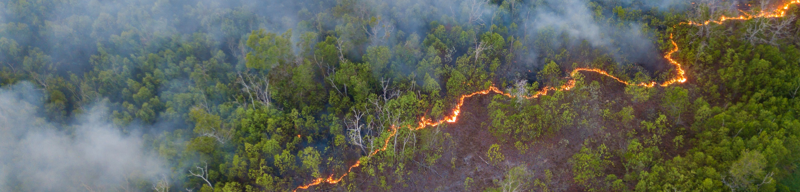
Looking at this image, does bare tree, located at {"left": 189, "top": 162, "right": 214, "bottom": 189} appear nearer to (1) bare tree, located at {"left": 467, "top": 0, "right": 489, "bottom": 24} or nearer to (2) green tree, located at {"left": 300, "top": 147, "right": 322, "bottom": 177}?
(2) green tree, located at {"left": 300, "top": 147, "right": 322, "bottom": 177}

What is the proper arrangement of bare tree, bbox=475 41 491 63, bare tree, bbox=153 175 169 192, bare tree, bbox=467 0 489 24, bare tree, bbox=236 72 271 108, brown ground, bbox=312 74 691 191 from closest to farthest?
bare tree, bbox=153 175 169 192 → brown ground, bbox=312 74 691 191 → bare tree, bbox=236 72 271 108 → bare tree, bbox=475 41 491 63 → bare tree, bbox=467 0 489 24

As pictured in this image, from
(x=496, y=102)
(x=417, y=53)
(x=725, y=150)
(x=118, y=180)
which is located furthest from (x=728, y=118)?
(x=118, y=180)

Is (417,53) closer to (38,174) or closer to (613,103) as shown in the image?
(613,103)

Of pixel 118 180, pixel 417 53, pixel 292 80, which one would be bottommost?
pixel 118 180

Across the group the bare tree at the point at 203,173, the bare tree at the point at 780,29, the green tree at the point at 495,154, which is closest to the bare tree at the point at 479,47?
the green tree at the point at 495,154

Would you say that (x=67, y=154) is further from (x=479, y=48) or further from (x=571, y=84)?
(x=571, y=84)

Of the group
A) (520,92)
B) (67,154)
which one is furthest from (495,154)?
(67,154)

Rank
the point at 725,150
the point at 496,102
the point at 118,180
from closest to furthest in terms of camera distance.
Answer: the point at 725,150 → the point at 118,180 → the point at 496,102

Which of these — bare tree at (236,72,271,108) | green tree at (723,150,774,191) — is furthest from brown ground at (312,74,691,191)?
bare tree at (236,72,271,108)
